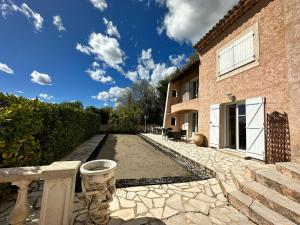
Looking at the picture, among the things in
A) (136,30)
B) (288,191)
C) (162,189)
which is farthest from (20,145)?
(136,30)

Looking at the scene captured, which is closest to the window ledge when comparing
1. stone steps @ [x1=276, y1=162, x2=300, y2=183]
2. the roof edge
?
the roof edge

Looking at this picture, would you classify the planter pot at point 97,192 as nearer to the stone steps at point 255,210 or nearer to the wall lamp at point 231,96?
the stone steps at point 255,210

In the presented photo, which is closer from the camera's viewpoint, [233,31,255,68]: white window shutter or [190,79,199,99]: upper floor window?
[233,31,255,68]: white window shutter

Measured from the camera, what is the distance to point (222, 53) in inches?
339

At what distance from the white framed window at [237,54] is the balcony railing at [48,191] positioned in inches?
310

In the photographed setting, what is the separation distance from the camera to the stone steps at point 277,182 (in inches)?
113

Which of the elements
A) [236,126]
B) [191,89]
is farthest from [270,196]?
[191,89]

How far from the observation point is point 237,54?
7.58 metres

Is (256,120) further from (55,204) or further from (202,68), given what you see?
(55,204)

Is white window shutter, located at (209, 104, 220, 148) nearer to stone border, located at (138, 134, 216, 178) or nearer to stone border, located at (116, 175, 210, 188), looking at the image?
stone border, located at (138, 134, 216, 178)

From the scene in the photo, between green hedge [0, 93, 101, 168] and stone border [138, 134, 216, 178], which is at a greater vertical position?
green hedge [0, 93, 101, 168]

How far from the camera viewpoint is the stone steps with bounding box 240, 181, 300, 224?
2.56 metres

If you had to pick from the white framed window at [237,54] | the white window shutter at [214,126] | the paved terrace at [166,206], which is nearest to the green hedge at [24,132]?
the paved terrace at [166,206]

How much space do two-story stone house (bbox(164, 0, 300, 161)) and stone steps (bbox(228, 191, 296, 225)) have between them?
2.32 metres
